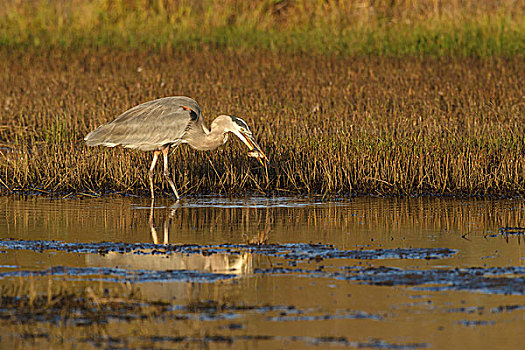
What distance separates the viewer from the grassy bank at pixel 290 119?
11391mm

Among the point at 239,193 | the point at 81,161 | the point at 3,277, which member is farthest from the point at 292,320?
the point at 81,161

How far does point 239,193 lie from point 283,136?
222cm

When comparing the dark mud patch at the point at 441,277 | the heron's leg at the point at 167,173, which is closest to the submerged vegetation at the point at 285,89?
the heron's leg at the point at 167,173

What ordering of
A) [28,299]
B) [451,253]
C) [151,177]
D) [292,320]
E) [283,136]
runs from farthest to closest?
1. [283,136]
2. [151,177]
3. [451,253]
4. [28,299]
5. [292,320]

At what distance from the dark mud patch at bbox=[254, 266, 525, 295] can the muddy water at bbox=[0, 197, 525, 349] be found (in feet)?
0.04

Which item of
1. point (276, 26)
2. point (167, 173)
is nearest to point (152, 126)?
point (167, 173)

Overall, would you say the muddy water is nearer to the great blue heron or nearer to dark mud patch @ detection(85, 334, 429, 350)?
dark mud patch @ detection(85, 334, 429, 350)

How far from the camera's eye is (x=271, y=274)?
6.97 metres

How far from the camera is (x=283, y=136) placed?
13383mm

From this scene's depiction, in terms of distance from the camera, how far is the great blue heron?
10.8m

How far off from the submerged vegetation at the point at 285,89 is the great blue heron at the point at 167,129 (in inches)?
23.1

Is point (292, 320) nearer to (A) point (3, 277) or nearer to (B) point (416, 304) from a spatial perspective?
(B) point (416, 304)

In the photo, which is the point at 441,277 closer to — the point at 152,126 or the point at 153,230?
the point at 153,230

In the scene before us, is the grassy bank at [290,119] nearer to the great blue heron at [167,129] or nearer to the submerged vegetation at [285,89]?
the submerged vegetation at [285,89]
